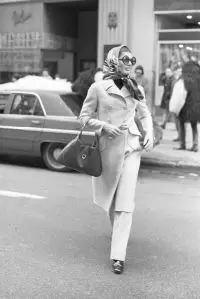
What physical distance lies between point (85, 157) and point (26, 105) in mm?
5137

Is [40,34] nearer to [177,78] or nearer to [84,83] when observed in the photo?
[177,78]

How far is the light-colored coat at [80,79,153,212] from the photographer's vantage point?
4.57 m

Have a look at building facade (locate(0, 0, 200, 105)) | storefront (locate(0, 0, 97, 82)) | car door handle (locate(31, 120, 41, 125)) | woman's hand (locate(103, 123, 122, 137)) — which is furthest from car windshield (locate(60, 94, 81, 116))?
storefront (locate(0, 0, 97, 82))

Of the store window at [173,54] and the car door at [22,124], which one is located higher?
the store window at [173,54]

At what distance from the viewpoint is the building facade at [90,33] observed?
15602 millimetres

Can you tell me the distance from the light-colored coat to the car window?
4.76 meters

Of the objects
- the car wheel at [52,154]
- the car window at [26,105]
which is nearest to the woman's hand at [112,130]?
the car wheel at [52,154]

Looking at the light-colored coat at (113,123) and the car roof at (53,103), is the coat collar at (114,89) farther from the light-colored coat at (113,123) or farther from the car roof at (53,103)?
the car roof at (53,103)

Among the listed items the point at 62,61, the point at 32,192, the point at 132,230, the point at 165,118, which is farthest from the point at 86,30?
the point at 132,230

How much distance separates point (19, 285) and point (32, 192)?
11.0 ft

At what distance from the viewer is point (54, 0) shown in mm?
16734

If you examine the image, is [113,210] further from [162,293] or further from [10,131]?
[10,131]

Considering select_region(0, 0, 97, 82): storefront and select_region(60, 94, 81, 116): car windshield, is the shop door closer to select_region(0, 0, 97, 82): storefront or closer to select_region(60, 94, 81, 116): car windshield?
select_region(0, 0, 97, 82): storefront

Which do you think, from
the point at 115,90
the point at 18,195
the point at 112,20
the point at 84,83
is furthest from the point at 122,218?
the point at 112,20
